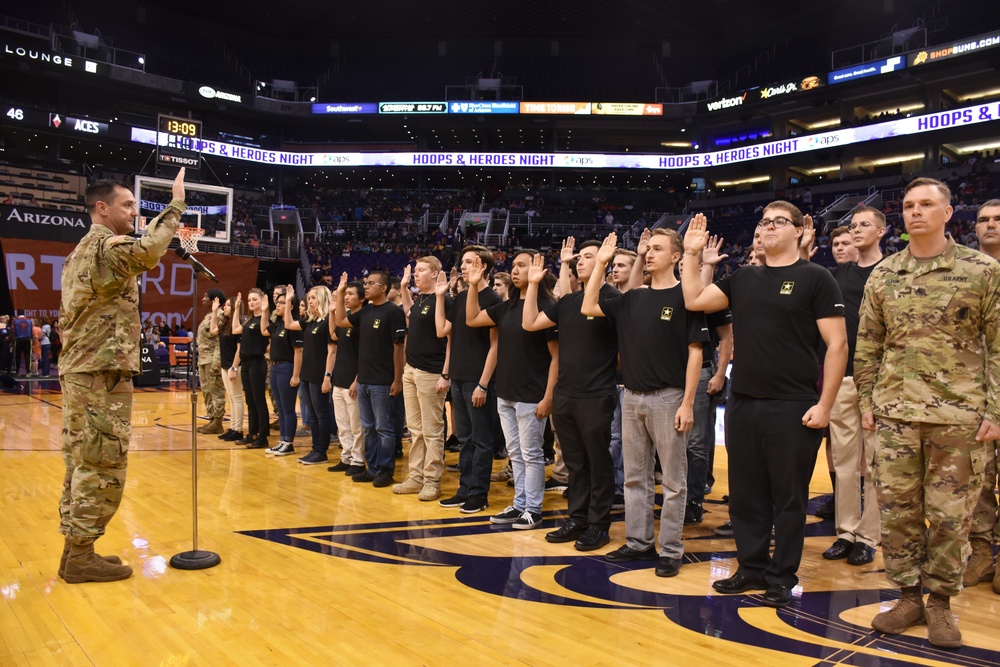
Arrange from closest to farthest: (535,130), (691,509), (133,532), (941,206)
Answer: (941,206), (133,532), (691,509), (535,130)

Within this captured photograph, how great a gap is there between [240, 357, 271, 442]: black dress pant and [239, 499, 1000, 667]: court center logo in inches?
139

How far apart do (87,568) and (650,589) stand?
2.85 meters

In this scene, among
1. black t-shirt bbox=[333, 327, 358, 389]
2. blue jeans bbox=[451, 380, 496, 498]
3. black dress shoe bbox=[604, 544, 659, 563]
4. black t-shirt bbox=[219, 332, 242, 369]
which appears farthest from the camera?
black t-shirt bbox=[219, 332, 242, 369]

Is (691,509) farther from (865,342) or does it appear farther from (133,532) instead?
(133,532)

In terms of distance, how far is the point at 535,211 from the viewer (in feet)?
105

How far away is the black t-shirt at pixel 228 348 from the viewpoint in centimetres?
859

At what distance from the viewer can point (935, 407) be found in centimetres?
298

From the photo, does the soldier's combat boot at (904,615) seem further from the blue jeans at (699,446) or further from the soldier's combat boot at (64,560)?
the soldier's combat boot at (64,560)

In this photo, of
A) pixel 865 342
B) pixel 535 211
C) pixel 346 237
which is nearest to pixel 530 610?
pixel 865 342

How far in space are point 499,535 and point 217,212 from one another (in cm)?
2257

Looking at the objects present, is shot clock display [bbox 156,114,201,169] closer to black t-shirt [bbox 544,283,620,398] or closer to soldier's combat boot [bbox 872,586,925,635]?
black t-shirt [bbox 544,283,620,398]

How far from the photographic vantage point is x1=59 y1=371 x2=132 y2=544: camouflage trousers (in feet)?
11.9

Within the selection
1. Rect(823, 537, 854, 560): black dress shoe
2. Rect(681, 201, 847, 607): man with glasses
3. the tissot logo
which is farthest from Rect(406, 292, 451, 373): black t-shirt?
the tissot logo

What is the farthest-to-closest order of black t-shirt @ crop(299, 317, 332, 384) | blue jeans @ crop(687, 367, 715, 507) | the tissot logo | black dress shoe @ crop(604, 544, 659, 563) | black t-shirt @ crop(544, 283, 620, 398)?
the tissot logo < black t-shirt @ crop(299, 317, 332, 384) < blue jeans @ crop(687, 367, 715, 507) < black t-shirt @ crop(544, 283, 620, 398) < black dress shoe @ crop(604, 544, 659, 563)
